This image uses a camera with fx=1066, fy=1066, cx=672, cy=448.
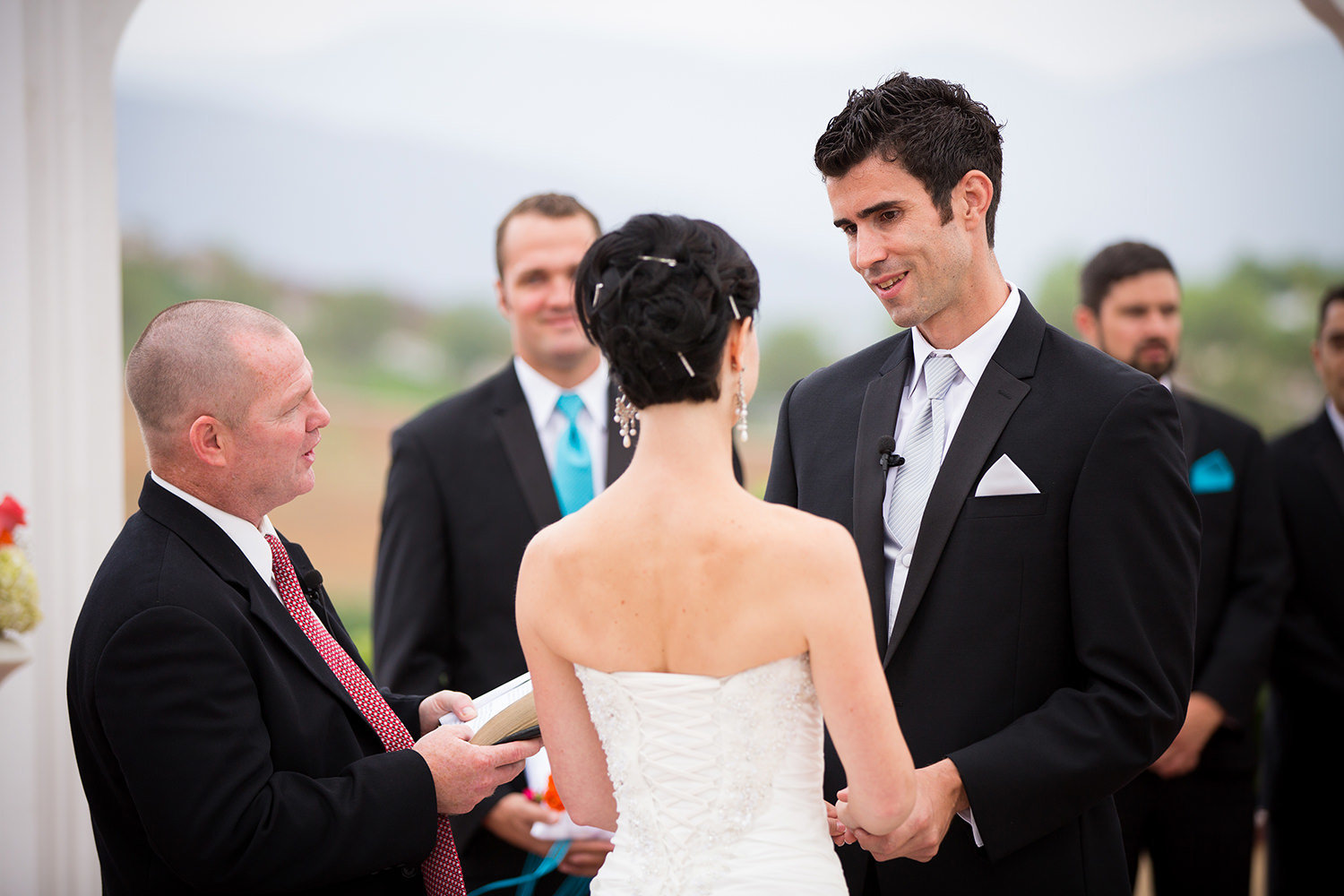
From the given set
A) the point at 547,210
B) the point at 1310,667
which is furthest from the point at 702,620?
the point at 1310,667

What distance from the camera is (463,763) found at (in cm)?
199

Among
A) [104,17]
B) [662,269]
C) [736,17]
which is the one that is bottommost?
[662,269]

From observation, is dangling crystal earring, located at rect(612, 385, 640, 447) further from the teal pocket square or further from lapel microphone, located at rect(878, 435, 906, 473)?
the teal pocket square

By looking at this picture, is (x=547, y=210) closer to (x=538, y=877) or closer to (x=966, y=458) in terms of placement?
(x=966, y=458)

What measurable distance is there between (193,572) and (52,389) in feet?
7.02

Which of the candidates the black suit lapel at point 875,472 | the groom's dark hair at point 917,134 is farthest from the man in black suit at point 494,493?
the groom's dark hair at point 917,134

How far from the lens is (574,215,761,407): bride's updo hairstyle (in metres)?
1.57

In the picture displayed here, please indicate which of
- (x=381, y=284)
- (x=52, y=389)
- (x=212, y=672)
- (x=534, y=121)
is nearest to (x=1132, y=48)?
(x=534, y=121)

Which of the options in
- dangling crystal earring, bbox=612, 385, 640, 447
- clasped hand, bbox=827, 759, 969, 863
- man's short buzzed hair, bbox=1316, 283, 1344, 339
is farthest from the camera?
man's short buzzed hair, bbox=1316, 283, 1344, 339

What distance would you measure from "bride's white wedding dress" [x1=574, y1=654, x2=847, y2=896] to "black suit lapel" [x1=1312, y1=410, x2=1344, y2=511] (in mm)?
3350

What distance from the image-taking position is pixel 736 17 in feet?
21.6

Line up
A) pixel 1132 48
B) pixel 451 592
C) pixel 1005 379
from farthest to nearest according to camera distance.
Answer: pixel 1132 48, pixel 451 592, pixel 1005 379

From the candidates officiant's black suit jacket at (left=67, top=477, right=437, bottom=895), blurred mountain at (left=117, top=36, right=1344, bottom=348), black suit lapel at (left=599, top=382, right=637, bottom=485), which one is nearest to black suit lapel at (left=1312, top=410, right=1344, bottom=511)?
blurred mountain at (left=117, top=36, right=1344, bottom=348)

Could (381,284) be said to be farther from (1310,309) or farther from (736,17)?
(1310,309)
